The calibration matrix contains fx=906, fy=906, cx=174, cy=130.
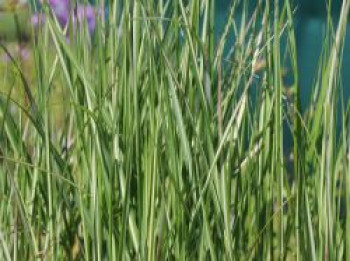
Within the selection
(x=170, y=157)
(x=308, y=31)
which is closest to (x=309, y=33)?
(x=308, y=31)

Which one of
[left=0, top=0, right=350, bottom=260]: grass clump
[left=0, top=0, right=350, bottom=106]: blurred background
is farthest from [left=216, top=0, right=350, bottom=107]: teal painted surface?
[left=0, top=0, right=350, bottom=260]: grass clump

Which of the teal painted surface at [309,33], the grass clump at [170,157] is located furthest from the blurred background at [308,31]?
the grass clump at [170,157]

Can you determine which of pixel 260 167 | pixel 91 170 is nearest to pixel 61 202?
pixel 91 170

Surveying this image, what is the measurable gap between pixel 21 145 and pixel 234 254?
0.38 m

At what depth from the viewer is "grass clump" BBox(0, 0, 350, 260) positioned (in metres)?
1.30

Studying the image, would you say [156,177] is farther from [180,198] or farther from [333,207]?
[333,207]

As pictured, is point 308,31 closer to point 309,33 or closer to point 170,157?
point 309,33

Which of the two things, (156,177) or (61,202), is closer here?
(156,177)

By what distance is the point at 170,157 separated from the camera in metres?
1.33

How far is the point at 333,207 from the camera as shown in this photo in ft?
4.42

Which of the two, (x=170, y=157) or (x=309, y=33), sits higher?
(x=170, y=157)

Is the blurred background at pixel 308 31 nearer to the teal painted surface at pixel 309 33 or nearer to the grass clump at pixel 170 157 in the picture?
the teal painted surface at pixel 309 33

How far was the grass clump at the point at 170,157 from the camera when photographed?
1.30 meters

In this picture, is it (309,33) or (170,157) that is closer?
(170,157)
